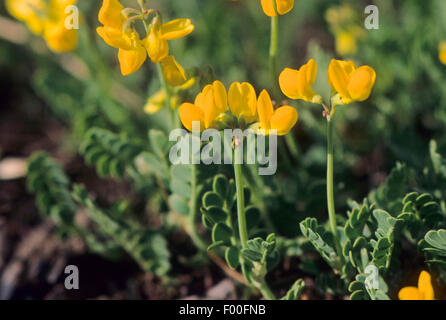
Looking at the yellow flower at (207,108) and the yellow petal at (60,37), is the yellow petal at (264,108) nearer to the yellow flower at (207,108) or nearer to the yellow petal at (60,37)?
the yellow flower at (207,108)

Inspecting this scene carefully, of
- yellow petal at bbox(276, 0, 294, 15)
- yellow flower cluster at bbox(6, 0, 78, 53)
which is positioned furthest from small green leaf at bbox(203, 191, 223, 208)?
yellow flower cluster at bbox(6, 0, 78, 53)

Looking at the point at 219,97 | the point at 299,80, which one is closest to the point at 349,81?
the point at 299,80

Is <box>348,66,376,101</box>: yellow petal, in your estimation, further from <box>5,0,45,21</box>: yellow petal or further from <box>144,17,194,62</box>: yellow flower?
<box>5,0,45,21</box>: yellow petal

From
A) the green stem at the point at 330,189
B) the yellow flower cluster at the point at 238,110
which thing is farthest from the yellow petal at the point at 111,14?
the green stem at the point at 330,189

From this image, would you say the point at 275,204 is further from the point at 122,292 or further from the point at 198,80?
the point at 122,292

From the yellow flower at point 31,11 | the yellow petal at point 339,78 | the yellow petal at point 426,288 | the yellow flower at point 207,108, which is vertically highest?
the yellow flower at point 31,11
